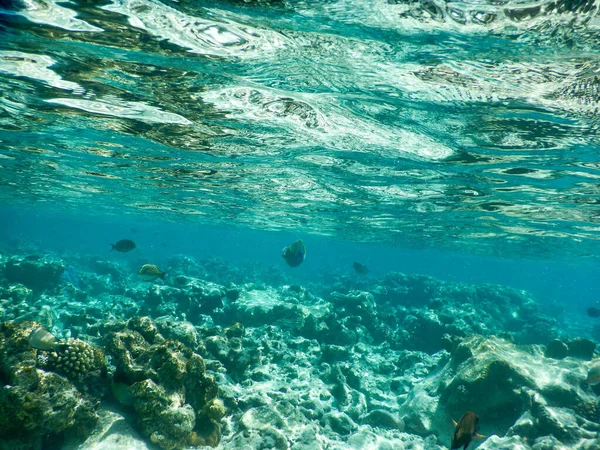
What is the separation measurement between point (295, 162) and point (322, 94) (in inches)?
224

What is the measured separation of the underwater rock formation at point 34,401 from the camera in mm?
4648

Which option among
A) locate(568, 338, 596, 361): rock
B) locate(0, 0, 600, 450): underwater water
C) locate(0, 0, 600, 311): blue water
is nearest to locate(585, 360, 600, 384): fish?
locate(0, 0, 600, 450): underwater water

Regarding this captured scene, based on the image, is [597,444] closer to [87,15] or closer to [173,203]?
[87,15]

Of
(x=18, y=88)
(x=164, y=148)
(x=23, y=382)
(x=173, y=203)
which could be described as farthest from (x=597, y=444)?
(x=173, y=203)

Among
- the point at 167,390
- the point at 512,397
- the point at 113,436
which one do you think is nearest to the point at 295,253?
the point at 167,390

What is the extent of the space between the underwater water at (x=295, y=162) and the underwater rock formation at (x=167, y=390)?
1.6 inches

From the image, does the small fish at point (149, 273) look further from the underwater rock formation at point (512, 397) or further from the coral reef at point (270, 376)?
the underwater rock formation at point (512, 397)

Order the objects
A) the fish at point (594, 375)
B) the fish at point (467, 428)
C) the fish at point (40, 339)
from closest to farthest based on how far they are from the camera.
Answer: the fish at point (467, 428) < the fish at point (40, 339) < the fish at point (594, 375)

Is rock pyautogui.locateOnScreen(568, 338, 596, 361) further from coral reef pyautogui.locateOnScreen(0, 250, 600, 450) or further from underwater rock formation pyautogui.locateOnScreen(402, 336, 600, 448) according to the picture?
underwater rock formation pyautogui.locateOnScreen(402, 336, 600, 448)

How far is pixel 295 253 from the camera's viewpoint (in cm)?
999

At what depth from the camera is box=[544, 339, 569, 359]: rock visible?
1143cm

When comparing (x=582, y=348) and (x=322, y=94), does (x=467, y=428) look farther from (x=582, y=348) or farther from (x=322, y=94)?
(x=582, y=348)

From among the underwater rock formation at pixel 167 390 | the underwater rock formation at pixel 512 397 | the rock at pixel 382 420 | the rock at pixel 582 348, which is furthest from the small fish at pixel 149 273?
the rock at pixel 582 348

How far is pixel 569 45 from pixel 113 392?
35.4 feet
